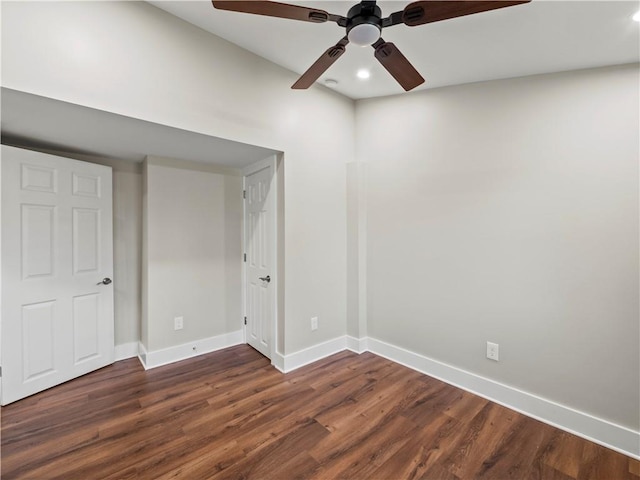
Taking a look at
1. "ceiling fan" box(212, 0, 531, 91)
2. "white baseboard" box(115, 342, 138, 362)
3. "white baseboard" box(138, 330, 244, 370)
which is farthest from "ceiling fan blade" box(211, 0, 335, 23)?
"white baseboard" box(115, 342, 138, 362)

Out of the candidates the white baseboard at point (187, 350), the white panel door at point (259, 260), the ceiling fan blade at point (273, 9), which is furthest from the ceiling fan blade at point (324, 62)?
the white baseboard at point (187, 350)

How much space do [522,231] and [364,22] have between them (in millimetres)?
1856

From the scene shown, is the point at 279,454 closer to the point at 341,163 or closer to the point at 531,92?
the point at 341,163

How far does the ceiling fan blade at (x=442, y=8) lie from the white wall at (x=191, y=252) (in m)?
2.55

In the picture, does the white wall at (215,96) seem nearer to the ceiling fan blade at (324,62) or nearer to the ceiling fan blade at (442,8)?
the ceiling fan blade at (324,62)

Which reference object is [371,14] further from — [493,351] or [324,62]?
[493,351]

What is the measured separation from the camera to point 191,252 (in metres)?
3.16

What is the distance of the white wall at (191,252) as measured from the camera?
2914 millimetres

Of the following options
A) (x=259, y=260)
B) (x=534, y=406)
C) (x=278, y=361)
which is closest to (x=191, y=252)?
(x=259, y=260)

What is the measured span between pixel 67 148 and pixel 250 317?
2.38 m

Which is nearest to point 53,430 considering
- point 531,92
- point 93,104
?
point 93,104

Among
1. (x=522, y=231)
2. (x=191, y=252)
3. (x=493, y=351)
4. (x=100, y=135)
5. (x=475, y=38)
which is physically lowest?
(x=493, y=351)

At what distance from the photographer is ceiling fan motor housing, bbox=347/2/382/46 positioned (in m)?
1.38

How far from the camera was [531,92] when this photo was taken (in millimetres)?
2189
